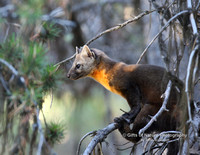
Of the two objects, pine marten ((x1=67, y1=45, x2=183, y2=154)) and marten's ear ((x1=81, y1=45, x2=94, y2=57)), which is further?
marten's ear ((x1=81, y1=45, x2=94, y2=57))

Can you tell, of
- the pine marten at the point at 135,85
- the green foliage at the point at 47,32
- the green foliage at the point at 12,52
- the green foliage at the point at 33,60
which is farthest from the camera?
the pine marten at the point at 135,85

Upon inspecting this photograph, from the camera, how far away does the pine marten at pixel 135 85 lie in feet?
16.2

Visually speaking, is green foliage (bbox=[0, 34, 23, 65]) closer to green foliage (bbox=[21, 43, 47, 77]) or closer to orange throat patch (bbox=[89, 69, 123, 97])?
green foliage (bbox=[21, 43, 47, 77])

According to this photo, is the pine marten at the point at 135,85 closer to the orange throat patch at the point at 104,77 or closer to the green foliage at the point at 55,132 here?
the orange throat patch at the point at 104,77

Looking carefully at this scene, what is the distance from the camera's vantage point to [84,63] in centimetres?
599

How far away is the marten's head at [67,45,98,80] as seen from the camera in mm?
5891

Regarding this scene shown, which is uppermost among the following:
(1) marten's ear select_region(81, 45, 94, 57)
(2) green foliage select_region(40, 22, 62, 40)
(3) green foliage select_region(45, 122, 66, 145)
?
(2) green foliage select_region(40, 22, 62, 40)

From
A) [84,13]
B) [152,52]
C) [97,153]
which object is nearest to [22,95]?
[97,153]

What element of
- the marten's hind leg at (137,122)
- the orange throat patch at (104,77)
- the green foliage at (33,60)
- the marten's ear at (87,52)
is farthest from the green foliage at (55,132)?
the marten's ear at (87,52)

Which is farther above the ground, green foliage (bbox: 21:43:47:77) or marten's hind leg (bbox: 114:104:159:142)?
green foliage (bbox: 21:43:47:77)

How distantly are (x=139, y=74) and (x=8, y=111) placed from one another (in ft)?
9.89

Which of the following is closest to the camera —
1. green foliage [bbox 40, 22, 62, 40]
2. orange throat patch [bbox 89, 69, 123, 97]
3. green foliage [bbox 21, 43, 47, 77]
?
green foliage [bbox 21, 43, 47, 77]

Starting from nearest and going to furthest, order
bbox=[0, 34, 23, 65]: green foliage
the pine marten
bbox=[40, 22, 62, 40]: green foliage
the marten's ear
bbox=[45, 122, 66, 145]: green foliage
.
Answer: bbox=[0, 34, 23, 65]: green foliage → bbox=[45, 122, 66, 145]: green foliage → bbox=[40, 22, 62, 40]: green foliage → the pine marten → the marten's ear

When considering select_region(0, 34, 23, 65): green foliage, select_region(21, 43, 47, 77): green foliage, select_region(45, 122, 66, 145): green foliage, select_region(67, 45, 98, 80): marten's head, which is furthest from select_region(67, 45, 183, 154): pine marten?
select_region(0, 34, 23, 65): green foliage
